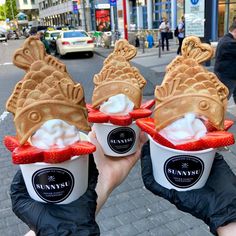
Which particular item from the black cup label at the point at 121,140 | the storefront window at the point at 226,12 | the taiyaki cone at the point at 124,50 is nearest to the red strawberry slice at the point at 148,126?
the black cup label at the point at 121,140

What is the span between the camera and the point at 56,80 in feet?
4.51

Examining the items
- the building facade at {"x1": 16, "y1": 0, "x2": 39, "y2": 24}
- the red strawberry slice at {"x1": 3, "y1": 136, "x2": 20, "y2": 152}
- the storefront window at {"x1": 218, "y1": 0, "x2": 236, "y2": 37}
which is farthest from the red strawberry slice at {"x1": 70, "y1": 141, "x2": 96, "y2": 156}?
the building facade at {"x1": 16, "y1": 0, "x2": 39, "y2": 24}

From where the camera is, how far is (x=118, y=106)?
203 centimetres

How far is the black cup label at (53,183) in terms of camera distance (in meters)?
1.29

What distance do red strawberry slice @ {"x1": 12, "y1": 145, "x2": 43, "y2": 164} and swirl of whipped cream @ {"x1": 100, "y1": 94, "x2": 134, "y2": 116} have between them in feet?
2.76

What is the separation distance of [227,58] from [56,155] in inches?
167

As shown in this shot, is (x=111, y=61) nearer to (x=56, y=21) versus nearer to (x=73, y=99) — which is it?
(x=73, y=99)

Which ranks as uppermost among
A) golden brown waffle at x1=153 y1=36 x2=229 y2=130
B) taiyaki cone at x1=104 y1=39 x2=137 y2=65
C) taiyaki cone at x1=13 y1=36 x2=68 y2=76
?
taiyaki cone at x1=13 y1=36 x2=68 y2=76

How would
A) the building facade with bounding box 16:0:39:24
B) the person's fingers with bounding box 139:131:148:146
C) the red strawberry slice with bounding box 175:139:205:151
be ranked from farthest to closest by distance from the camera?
1. the building facade with bounding box 16:0:39:24
2. the person's fingers with bounding box 139:131:148:146
3. the red strawberry slice with bounding box 175:139:205:151

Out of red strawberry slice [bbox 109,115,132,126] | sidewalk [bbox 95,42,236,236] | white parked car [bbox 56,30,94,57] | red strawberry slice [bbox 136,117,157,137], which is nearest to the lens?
red strawberry slice [bbox 136,117,157,137]

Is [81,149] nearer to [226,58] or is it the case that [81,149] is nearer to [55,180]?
[55,180]

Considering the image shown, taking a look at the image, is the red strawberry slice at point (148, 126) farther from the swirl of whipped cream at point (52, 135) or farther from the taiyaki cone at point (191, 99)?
the swirl of whipped cream at point (52, 135)

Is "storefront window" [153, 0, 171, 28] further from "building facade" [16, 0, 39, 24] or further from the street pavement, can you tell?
"building facade" [16, 0, 39, 24]

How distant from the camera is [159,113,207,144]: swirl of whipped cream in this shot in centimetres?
139
